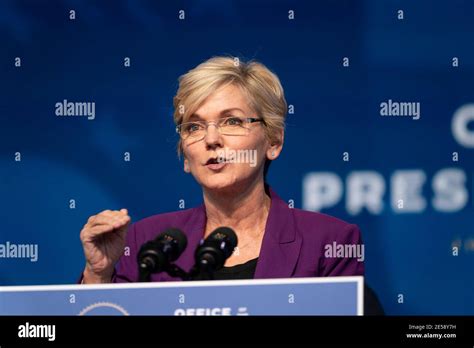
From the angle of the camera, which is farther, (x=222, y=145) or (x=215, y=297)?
(x=222, y=145)

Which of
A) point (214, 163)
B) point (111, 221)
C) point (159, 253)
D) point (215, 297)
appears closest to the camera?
point (159, 253)

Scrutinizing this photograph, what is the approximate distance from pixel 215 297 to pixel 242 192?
78 centimetres

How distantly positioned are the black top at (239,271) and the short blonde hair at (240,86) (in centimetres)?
56

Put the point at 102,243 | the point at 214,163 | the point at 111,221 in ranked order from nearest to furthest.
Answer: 1. the point at 111,221
2. the point at 102,243
3. the point at 214,163

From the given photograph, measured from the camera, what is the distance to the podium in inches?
110

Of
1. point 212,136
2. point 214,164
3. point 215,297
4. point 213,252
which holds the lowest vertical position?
point 215,297

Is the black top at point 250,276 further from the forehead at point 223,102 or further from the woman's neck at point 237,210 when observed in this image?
the forehead at point 223,102

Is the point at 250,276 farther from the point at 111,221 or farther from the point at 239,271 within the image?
the point at 111,221

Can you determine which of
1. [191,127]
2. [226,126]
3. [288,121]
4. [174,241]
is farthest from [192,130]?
[174,241]

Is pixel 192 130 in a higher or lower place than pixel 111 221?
higher

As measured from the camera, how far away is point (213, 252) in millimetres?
2617

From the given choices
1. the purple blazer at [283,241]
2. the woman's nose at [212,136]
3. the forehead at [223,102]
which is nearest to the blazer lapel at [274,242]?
the purple blazer at [283,241]

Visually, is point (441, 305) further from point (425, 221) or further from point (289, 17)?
point (289, 17)

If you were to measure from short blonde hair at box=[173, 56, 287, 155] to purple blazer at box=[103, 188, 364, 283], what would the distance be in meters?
0.33
